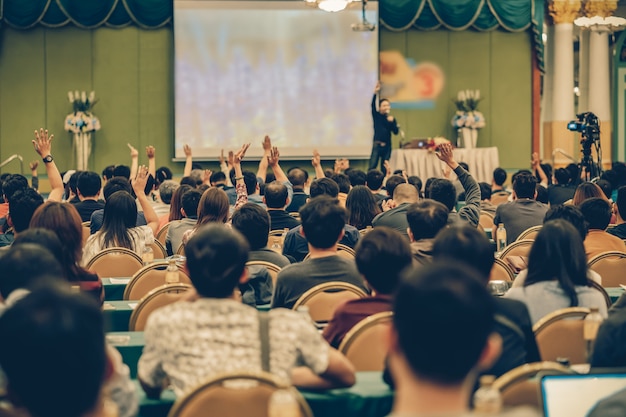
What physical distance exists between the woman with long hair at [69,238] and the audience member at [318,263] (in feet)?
2.76

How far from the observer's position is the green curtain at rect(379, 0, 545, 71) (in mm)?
18016

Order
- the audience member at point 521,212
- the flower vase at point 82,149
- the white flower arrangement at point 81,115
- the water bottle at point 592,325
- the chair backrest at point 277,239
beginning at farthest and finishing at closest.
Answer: the flower vase at point 82,149 → the white flower arrangement at point 81,115 → the audience member at point 521,212 → the chair backrest at point 277,239 → the water bottle at point 592,325

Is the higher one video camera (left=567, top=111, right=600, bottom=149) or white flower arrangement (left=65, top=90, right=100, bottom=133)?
white flower arrangement (left=65, top=90, right=100, bottom=133)

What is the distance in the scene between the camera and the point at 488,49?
1881 cm

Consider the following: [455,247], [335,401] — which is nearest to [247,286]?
[455,247]

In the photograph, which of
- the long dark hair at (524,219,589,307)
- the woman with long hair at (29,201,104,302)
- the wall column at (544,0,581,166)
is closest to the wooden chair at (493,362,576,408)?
the long dark hair at (524,219,589,307)

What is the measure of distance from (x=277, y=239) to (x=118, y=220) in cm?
116

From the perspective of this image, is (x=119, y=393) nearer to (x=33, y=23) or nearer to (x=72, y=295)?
(x=72, y=295)

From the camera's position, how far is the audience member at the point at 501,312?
3566 mm

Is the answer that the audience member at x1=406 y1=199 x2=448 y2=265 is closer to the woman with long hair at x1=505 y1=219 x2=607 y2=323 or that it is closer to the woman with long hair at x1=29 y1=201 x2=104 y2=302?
the woman with long hair at x1=505 y1=219 x2=607 y2=323

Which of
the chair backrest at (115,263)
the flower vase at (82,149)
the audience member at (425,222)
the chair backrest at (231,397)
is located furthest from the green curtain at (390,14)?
the chair backrest at (231,397)

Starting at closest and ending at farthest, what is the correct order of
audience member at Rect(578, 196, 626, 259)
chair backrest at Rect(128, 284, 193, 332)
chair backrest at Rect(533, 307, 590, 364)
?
chair backrest at Rect(533, 307, 590, 364) → chair backrest at Rect(128, 284, 193, 332) → audience member at Rect(578, 196, 626, 259)

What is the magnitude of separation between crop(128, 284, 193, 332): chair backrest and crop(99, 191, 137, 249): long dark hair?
7.12 feet

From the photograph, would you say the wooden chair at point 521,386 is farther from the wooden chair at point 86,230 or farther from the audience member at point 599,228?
the wooden chair at point 86,230
